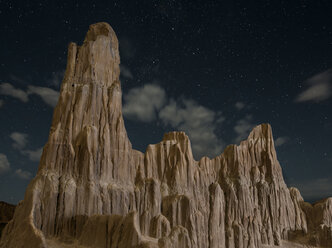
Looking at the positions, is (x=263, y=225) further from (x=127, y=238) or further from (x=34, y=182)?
(x=34, y=182)

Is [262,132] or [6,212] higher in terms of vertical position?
[262,132]

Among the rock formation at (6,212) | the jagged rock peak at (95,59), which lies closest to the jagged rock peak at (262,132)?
the jagged rock peak at (95,59)

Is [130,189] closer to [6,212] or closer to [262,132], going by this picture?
[6,212]

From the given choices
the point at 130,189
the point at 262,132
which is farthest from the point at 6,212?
the point at 262,132

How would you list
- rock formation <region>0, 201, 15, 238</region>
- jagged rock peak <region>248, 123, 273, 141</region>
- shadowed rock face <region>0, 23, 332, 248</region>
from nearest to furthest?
1. shadowed rock face <region>0, 23, 332, 248</region>
2. rock formation <region>0, 201, 15, 238</region>
3. jagged rock peak <region>248, 123, 273, 141</region>

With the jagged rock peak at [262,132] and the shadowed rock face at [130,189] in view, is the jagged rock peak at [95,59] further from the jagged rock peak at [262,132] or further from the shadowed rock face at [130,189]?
the jagged rock peak at [262,132]

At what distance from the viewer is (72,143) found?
97.7ft

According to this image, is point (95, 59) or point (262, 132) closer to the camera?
point (95, 59)

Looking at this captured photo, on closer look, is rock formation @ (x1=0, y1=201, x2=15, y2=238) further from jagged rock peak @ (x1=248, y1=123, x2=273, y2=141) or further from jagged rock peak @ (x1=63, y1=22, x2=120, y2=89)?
jagged rock peak @ (x1=248, y1=123, x2=273, y2=141)

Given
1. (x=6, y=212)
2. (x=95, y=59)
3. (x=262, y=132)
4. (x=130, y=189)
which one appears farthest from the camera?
(x=262, y=132)

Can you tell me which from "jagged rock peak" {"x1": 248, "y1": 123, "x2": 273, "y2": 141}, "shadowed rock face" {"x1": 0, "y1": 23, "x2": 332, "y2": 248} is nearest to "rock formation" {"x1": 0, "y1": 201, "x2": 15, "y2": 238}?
"shadowed rock face" {"x1": 0, "y1": 23, "x2": 332, "y2": 248}

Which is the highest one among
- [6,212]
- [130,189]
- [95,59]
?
[95,59]

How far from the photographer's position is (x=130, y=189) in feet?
106

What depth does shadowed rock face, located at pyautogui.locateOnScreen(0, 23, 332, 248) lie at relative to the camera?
82.6 ft
